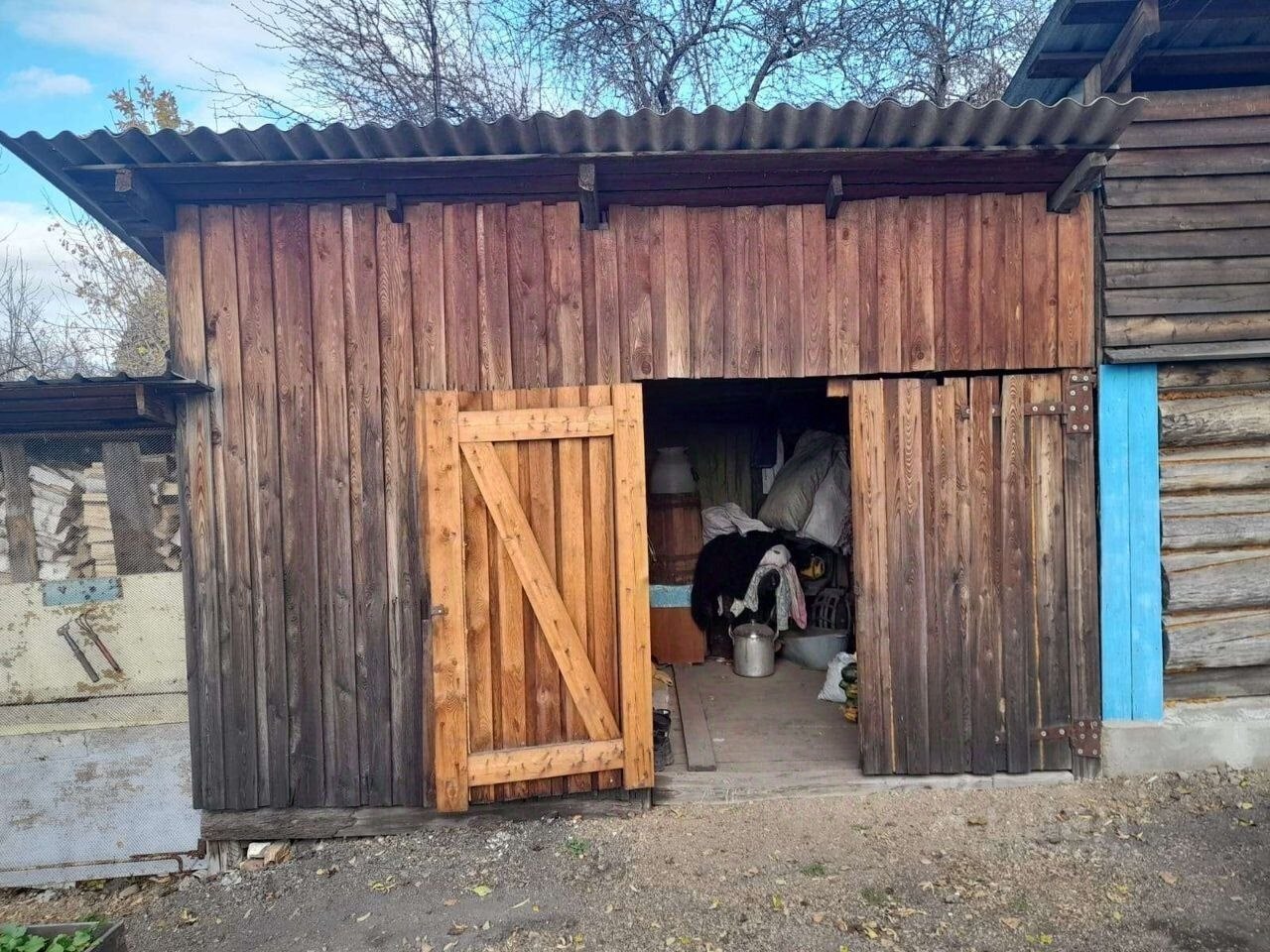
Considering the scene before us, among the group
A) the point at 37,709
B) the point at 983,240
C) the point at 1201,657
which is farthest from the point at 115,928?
the point at 1201,657

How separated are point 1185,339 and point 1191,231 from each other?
0.61 m

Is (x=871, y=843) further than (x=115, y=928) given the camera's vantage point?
Yes

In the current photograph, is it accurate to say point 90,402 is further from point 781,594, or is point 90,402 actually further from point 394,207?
point 781,594

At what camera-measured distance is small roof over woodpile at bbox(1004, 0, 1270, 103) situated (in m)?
4.05

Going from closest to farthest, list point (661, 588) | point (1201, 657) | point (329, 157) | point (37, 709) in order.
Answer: point (329, 157), point (37, 709), point (1201, 657), point (661, 588)

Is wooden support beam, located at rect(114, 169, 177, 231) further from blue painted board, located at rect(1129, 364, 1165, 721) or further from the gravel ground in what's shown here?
blue painted board, located at rect(1129, 364, 1165, 721)

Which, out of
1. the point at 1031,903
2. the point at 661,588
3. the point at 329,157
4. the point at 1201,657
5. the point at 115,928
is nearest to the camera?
the point at 115,928

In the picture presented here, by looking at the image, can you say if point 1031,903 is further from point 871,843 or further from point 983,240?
point 983,240

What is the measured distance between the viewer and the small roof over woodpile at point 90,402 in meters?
3.48

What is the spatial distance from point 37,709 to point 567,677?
2.88 metres

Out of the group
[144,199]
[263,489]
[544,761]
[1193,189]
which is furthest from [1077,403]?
[144,199]

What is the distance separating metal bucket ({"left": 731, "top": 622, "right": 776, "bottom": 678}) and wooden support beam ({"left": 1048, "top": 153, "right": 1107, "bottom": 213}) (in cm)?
385

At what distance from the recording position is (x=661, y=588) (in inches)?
276

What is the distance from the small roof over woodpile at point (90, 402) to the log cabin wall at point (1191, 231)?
499cm
